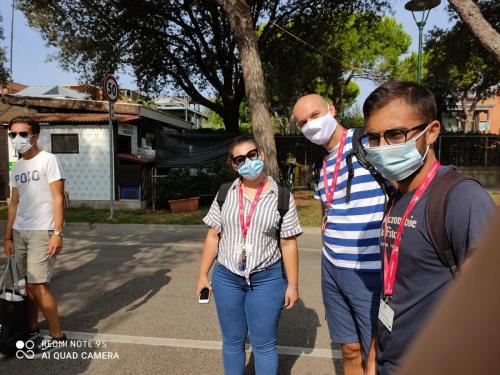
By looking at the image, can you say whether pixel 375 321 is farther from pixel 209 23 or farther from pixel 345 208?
pixel 209 23

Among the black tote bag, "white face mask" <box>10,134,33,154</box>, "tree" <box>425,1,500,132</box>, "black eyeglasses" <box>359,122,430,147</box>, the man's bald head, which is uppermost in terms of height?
"tree" <box>425,1,500,132</box>

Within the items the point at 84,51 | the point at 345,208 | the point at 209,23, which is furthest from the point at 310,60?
the point at 345,208

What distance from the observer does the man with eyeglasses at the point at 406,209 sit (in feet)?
5.12

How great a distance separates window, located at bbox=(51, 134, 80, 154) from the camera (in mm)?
12539

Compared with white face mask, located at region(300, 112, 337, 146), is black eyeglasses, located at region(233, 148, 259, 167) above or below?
below

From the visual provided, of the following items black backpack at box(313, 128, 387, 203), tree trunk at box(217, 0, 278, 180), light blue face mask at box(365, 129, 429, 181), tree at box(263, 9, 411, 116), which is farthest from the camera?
tree at box(263, 9, 411, 116)

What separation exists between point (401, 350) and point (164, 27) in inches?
685

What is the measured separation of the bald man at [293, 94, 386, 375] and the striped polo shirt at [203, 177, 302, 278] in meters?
0.32

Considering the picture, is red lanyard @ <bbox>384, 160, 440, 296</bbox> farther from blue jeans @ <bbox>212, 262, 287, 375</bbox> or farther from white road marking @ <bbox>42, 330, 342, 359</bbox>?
white road marking @ <bbox>42, 330, 342, 359</bbox>

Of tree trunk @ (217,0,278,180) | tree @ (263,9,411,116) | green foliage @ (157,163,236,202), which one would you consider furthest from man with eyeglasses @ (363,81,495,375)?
tree @ (263,9,411,116)

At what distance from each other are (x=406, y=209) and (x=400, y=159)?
22 centimetres

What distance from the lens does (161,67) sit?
59.3 ft

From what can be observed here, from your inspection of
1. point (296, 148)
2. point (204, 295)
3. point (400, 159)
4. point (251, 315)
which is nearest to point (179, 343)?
point (204, 295)

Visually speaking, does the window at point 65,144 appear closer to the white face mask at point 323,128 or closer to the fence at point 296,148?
the fence at point 296,148
